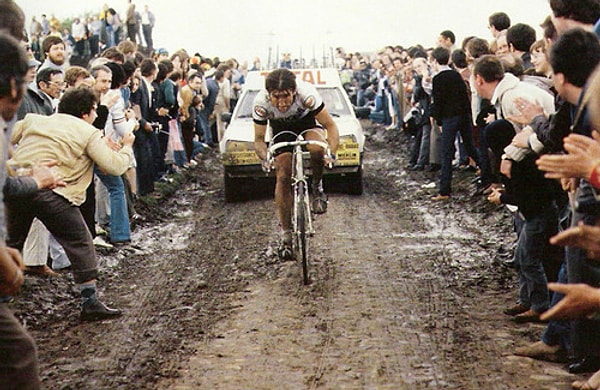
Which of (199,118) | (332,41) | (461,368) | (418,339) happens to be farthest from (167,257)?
(332,41)

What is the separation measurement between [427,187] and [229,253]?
5.74 m

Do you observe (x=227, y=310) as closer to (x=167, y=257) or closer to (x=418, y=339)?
(x=418, y=339)

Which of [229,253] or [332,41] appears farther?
[332,41]

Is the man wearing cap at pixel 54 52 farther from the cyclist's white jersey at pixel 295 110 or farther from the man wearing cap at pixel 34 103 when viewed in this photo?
the cyclist's white jersey at pixel 295 110

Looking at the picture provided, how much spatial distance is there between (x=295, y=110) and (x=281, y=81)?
516mm

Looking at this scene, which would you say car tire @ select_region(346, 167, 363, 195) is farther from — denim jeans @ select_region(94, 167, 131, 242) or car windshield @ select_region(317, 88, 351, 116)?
denim jeans @ select_region(94, 167, 131, 242)

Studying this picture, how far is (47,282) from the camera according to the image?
891 cm

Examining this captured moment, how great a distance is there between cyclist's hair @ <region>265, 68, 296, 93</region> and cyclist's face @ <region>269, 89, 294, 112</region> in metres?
0.04

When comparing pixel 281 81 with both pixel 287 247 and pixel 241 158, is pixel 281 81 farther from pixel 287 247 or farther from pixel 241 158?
pixel 241 158

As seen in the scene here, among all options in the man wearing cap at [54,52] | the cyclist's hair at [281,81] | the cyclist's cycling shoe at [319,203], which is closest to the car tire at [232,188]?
the man wearing cap at [54,52]

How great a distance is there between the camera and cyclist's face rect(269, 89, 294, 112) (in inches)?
370

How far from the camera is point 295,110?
32.1 ft

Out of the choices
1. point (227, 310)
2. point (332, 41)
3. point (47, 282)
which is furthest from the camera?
point (332, 41)

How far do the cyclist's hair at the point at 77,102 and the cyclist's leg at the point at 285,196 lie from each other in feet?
7.53
